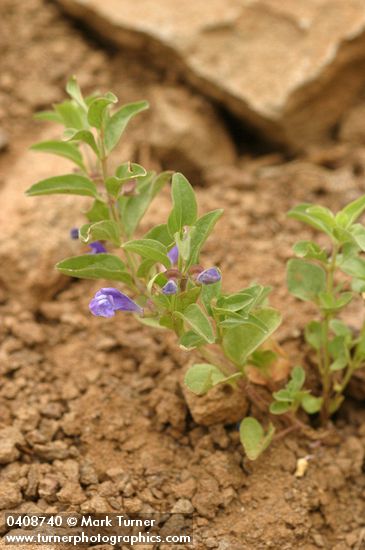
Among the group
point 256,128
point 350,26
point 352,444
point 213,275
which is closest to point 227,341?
point 213,275

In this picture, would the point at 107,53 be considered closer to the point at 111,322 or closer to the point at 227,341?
the point at 111,322

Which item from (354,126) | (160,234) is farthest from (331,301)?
(354,126)

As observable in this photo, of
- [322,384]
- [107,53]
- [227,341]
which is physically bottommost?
[322,384]

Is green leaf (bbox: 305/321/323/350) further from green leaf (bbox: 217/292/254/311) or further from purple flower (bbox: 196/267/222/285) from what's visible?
purple flower (bbox: 196/267/222/285)

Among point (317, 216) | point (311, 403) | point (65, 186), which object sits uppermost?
point (65, 186)

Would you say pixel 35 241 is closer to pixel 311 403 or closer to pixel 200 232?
pixel 200 232

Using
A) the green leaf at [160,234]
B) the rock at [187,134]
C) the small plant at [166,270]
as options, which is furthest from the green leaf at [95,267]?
the rock at [187,134]

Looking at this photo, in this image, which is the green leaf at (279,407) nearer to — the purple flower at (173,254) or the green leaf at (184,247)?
the purple flower at (173,254)
